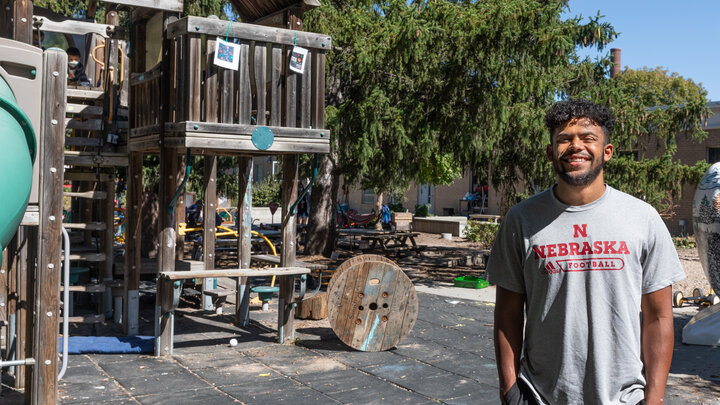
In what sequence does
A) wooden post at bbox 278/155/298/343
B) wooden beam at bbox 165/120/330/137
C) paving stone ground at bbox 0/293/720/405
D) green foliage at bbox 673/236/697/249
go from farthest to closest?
green foliage at bbox 673/236/697/249 → wooden post at bbox 278/155/298/343 → wooden beam at bbox 165/120/330/137 → paving stone ground at bbox 0/293/720/405

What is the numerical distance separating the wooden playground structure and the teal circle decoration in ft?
0.04

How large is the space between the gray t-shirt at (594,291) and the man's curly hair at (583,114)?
32cm

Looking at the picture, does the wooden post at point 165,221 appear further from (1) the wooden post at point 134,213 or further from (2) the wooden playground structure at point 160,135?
(1) the wooden post at point 134,213

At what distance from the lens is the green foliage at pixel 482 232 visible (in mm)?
21747

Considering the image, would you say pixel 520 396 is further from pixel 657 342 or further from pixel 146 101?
pixel 146 101

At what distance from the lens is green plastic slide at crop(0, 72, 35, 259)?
2268mm

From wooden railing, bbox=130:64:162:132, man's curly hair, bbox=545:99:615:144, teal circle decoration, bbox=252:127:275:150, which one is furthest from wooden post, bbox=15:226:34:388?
man's curly hair, bbox=545:99:615:144

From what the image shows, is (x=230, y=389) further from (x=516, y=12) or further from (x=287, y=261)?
(x=516, y=12)

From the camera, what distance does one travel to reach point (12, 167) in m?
2.30

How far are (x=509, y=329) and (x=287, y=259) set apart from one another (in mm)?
5731

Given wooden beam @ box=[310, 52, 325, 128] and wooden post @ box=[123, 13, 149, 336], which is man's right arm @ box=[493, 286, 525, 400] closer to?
wooden beam @ box=[310, 52, 325, 128]

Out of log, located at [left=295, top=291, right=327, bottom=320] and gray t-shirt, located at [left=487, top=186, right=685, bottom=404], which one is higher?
gray t-shirt, located at [left=487, top=186, right=685, bottom=404]

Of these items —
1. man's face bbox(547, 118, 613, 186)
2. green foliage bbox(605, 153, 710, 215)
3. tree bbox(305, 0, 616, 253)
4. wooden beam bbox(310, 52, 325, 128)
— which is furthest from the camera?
green foliage bbox(605, 153, 710, 215)

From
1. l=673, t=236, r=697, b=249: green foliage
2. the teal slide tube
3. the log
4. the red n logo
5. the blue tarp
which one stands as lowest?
the blue tarp
